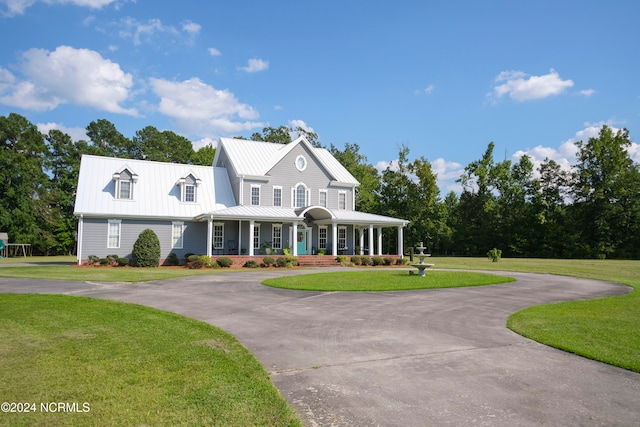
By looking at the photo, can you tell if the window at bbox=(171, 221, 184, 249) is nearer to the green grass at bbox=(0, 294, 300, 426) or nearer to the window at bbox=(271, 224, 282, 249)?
the window at bbox=(271, 224, 282, 249)

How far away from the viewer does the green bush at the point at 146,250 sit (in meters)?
27.4

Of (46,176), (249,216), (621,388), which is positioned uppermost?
(46,176)

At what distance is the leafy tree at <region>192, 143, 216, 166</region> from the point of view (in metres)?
57.8

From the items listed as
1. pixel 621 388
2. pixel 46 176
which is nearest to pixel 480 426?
pixel 621 388

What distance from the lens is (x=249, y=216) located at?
2948cm

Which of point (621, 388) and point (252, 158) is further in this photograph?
point (252, 158)

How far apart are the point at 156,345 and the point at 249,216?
73.6 feet

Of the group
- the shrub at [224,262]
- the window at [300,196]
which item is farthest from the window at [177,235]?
the window at [300,196]

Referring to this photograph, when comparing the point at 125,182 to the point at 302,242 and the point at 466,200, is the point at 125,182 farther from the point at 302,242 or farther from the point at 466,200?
the point at 466,200

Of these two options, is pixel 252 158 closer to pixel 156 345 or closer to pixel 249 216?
pixel 249 216

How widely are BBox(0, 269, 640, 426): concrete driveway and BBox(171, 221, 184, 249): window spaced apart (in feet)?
58.5

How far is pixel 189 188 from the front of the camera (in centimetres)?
3294

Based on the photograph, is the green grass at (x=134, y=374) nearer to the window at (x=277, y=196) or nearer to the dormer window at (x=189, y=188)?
the dormer window at (x=189, y=188)

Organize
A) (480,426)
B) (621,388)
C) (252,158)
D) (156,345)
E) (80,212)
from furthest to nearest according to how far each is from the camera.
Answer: (252,158) < (80,212) < (156,345) < (621,388) < (480,426)
